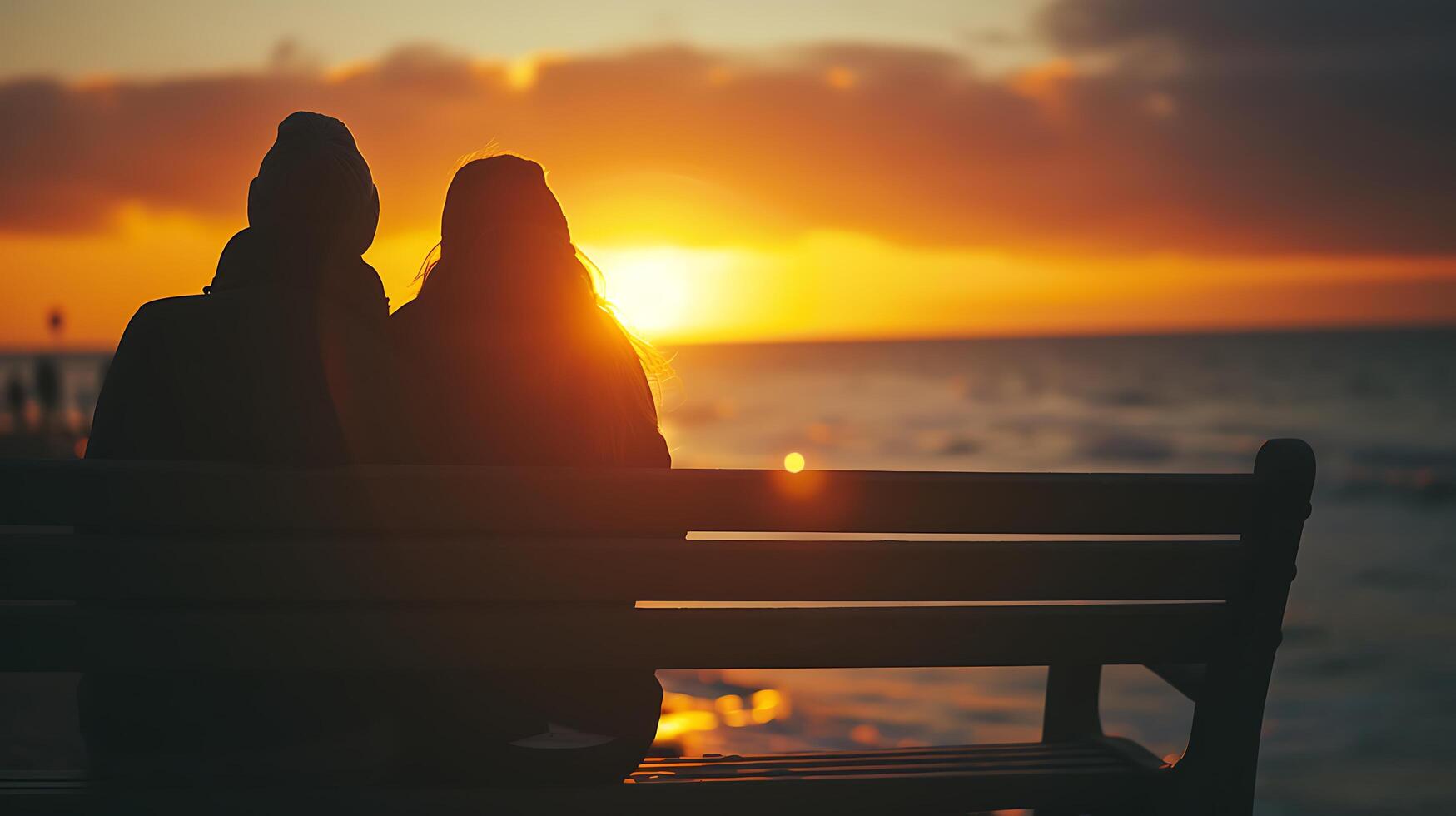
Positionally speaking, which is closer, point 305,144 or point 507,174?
point 305,144

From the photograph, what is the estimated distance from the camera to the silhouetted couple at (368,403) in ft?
6.86

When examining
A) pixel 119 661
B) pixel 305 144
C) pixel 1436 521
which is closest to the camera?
pixel 119 661

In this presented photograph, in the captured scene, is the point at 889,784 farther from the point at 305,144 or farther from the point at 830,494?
the point at 305,144

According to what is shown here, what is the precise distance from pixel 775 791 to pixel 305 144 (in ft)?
5.38

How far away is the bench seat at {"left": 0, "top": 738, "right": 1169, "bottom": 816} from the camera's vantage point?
205cm

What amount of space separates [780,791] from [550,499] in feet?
2.45

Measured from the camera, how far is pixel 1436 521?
2217 cm

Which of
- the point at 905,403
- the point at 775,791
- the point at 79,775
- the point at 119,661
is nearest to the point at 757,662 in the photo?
the point at 775,791

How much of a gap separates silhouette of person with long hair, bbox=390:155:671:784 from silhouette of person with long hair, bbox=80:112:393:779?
20 cm

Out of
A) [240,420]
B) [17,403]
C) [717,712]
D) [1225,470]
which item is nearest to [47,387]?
[17,403]

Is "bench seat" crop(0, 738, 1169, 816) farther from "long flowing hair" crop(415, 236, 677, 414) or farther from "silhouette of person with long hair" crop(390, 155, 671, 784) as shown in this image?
"long flowing hair" crop(415, 236, 677, 414)

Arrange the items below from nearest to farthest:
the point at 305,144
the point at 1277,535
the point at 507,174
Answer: the point at 1277,535 < the point at 305,144 < the point at 507,174

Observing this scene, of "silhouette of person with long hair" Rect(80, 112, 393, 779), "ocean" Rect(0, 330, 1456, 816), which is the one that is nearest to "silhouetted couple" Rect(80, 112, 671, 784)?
"silhouette of person with long hair" Rect(80, 112, 393, 779)

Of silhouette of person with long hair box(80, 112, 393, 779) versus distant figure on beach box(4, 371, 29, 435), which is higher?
distant figure on beach box(4, 371, 29, 435)
